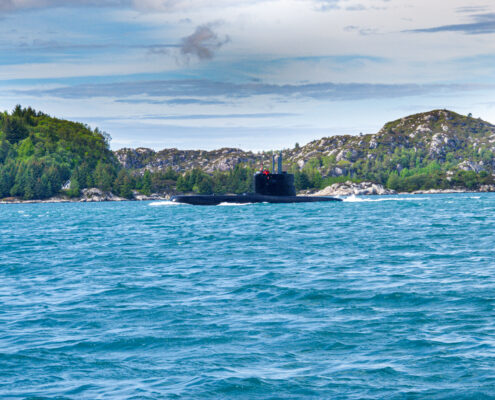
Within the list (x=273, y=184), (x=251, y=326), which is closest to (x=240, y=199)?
(x=273, y=184)

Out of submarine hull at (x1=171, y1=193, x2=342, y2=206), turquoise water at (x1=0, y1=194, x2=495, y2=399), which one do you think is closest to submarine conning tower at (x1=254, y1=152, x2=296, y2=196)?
submarine hull at (x1=171, y1=193, x2=342, y2=206)

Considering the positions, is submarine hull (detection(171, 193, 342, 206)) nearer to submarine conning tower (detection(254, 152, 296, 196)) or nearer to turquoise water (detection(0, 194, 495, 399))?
submarine conning tower (detection(254, 152, 296, 196))

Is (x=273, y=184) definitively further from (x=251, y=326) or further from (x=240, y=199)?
(x=251, y=326)

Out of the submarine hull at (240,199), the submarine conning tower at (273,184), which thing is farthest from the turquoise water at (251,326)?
the submarine conning tower at (273,184)

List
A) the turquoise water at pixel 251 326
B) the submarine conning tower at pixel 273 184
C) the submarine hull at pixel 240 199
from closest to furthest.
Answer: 1. the turquoise water at pixel 251 326
2. the submarine hull at pixel 240 199
3. the submarine conning tower at pixel 273 184

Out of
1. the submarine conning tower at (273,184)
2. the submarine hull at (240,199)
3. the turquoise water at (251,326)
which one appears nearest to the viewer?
the turquoise water at (251,326)

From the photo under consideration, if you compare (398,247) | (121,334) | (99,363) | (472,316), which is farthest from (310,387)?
→ (398,247)

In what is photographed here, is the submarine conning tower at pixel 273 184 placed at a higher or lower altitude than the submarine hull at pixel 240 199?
higher

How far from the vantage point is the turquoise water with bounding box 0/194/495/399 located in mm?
12789

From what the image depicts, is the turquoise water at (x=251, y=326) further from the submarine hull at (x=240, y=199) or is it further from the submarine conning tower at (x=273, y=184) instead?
the submarine conning tower at (x=273, y=184)

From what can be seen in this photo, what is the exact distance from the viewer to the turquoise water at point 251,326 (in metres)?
12.8

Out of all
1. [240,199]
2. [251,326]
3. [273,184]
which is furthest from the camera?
[240,199]

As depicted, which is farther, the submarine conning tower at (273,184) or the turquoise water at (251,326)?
the submarine conning tower at (273,184)

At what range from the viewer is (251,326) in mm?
17625
